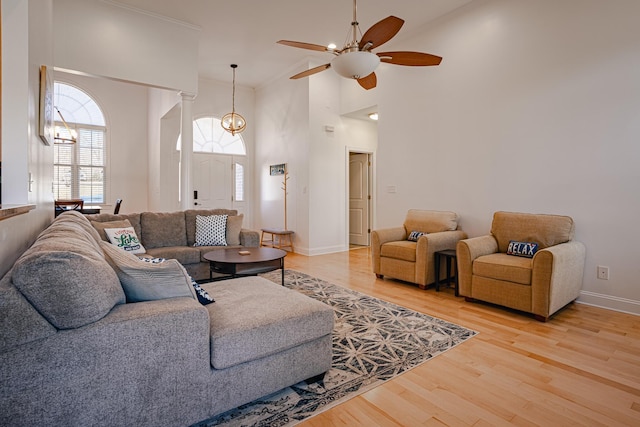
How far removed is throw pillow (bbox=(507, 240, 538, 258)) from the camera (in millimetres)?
3393

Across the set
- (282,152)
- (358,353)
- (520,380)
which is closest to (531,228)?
(520,380)

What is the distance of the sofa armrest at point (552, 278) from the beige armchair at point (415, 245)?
3.77 ft

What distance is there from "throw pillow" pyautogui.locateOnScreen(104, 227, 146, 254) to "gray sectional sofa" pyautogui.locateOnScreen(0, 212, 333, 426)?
6.51 ft

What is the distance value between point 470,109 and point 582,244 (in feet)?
6.69

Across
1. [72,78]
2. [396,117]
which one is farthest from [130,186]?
[396,117]

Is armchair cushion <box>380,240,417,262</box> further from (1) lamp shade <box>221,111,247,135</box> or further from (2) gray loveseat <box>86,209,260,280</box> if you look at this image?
(1) lamp shade <box>221,111,247,135</box>

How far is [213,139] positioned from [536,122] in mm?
6075

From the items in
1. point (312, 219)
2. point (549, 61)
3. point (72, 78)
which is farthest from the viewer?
point (72, 78)

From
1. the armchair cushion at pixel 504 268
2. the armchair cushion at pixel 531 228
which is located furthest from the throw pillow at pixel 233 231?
the armchair cushion at pixel 531 228

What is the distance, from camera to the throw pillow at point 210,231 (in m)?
4.38

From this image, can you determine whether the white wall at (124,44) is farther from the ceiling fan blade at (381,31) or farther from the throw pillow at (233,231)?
the ceiling fan blade at (381,31)

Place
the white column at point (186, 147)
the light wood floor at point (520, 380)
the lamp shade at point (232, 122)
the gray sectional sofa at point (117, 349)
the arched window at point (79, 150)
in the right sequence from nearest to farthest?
the gray sectional sofa at point (117, 349) → the light wood floor at point (520, 380) → the white column at point (186, 147) → the lamp shade at point (232, 122) → the arched window at point (79, 150)

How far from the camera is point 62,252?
124cm

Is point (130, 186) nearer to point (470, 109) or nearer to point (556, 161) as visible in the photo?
point (470, 109)
